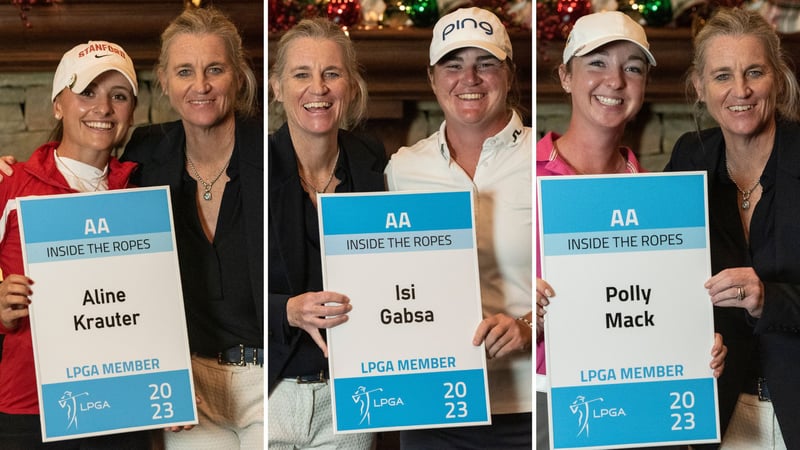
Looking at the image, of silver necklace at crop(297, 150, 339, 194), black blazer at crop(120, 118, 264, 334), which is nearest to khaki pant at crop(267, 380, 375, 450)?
black blazer at crop(120, 118, 264, 334)

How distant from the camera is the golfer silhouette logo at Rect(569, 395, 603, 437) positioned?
2.22 m

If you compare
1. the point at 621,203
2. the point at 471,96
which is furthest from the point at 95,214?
the point at 621,203

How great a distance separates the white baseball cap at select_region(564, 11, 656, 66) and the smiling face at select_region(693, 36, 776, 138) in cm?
14

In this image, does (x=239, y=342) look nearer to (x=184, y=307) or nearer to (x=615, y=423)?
(x=184, y=307)

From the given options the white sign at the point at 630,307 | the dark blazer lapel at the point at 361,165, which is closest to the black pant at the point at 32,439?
the dark blazer lapel at the point at 361,165

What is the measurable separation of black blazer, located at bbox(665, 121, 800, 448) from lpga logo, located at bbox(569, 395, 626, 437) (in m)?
0.26

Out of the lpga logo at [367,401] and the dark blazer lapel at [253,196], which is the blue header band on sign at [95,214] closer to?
the dark blazer lapel at [253,196]

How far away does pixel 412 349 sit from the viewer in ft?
7.38

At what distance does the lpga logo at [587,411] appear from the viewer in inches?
87.5

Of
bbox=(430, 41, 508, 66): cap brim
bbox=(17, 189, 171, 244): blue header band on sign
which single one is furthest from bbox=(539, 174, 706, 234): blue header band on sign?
bbox=(17, 189, 171, 244): blue header band on sign

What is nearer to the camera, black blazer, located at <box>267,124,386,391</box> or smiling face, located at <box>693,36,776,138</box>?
smiling face, located at <box>693,36,776,138</box>

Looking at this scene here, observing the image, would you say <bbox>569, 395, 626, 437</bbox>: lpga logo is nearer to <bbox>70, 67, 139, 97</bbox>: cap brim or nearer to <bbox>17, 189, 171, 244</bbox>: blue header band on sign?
<bbox>17, 189, 171, 244</bbox>: blue header band on sign

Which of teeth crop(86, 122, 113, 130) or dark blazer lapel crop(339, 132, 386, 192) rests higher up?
teeth crop(86, 122, 113, 130)

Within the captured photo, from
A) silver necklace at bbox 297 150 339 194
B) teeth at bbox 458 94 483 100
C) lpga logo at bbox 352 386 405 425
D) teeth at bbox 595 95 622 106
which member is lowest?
lpga logo at bbox 352 386 405 425
